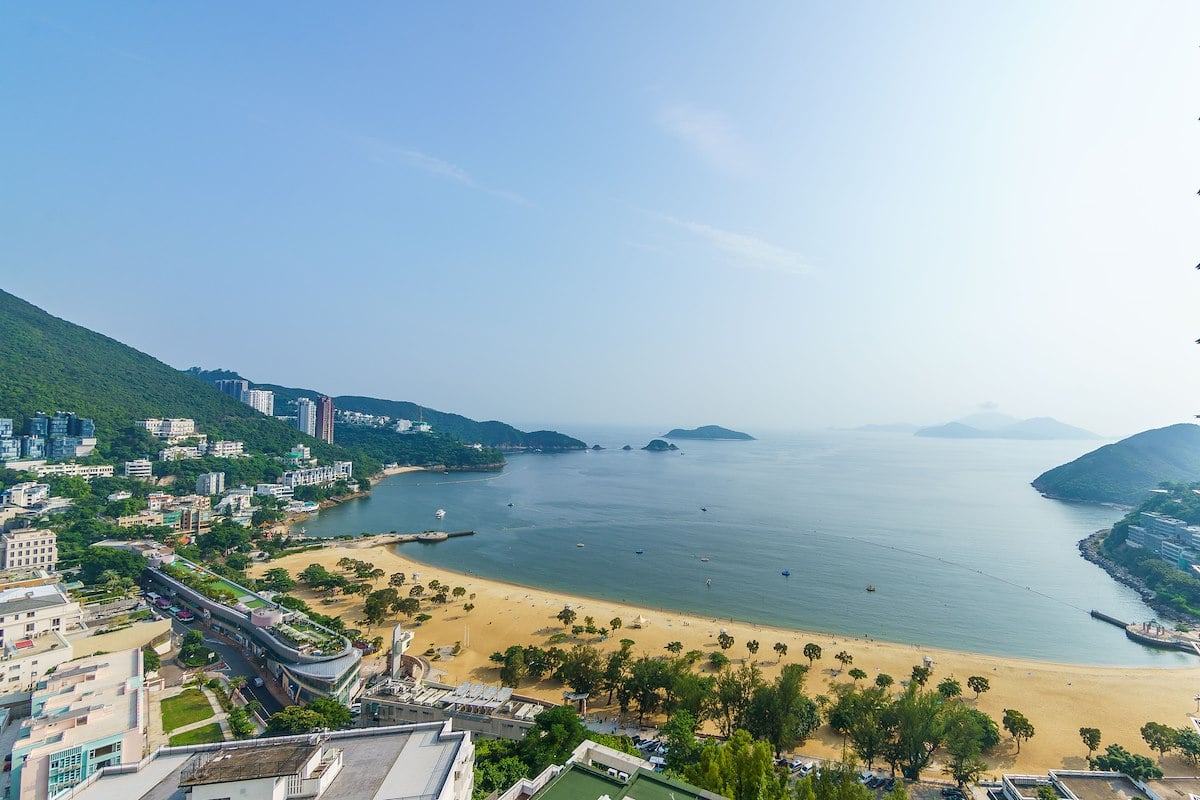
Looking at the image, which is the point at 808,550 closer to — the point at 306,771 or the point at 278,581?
the point at 278,581

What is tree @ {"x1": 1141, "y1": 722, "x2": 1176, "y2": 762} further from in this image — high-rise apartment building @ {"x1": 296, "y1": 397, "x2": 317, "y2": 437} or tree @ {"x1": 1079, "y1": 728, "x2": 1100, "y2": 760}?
high-rise apartment building @ {"x1": 296, "y1": 397, "x2": 317, "y2": 437}

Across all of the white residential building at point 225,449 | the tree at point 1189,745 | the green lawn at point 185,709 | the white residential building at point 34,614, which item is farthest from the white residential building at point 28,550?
the tree at point 1189,745

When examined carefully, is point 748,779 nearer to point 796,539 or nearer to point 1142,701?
point 1142,701

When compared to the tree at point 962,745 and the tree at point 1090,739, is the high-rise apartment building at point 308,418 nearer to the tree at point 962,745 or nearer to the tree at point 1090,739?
the tree at point 962,745

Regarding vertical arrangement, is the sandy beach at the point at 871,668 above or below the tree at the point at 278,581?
below

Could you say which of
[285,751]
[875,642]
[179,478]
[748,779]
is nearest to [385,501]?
[179,478]

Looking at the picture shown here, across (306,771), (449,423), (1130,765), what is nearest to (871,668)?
(1130,765)

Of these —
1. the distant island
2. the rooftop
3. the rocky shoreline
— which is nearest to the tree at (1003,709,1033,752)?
the rooftop
